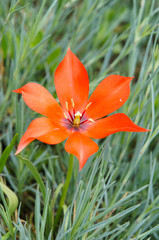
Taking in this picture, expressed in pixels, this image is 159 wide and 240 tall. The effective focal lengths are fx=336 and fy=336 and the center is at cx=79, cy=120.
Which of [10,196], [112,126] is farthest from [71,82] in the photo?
[10,196]

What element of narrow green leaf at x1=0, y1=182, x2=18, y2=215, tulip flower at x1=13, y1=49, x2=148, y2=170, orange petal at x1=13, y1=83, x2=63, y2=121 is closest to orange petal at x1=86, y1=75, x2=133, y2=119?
tulip flower at x1=13, y1=49, x2=148, y2=170

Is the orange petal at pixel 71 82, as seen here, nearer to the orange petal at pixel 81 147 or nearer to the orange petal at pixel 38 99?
the orange petal at pixel 38 99

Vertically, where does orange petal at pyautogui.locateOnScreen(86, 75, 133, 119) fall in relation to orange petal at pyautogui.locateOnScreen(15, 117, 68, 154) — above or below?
above

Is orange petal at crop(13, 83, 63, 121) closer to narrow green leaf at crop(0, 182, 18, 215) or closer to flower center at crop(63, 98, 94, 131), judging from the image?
flower center at crop(63, 98, 94, 131)

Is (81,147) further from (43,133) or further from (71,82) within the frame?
(71,82)

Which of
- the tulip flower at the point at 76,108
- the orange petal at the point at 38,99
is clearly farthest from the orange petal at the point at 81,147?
the orange petal at the point at 38,99

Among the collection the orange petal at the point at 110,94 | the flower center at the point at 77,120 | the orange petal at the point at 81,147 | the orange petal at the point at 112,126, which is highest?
the orange petal at the point at 110,94

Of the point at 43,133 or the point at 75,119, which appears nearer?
the point at 43,133
